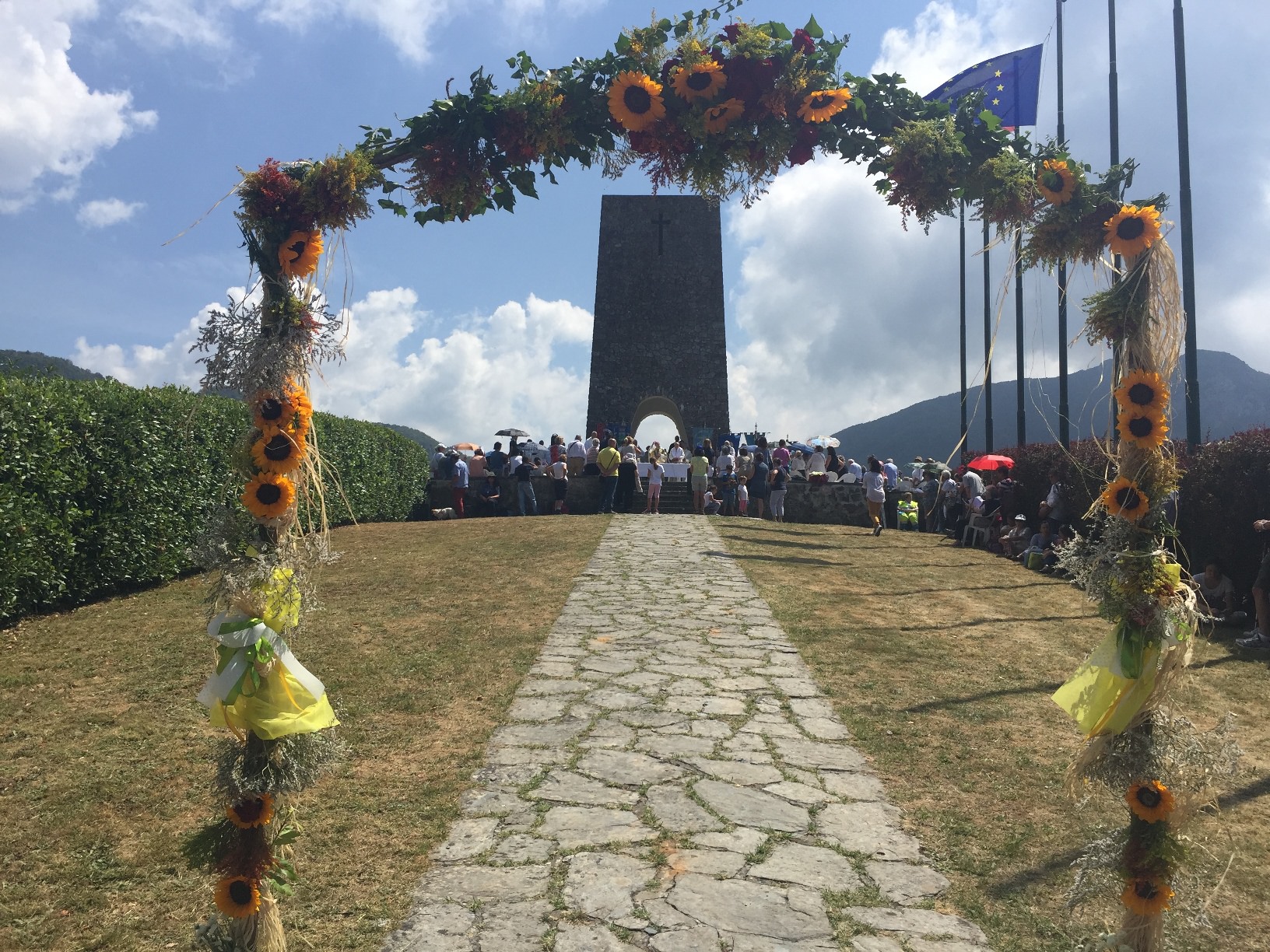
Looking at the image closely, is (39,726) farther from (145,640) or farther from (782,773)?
(782,773)

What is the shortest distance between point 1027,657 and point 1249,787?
2645 millimetres

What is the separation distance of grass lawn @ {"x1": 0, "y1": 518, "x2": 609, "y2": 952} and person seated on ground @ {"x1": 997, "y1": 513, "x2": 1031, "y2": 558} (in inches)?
329

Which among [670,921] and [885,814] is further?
[885,814]

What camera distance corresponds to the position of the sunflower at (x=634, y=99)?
381 centimetres

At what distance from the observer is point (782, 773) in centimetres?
485

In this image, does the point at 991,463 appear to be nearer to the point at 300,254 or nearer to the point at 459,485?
the point at 459,485

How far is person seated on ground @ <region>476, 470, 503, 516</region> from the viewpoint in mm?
19234

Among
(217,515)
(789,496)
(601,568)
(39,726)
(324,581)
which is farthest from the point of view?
(789,496)

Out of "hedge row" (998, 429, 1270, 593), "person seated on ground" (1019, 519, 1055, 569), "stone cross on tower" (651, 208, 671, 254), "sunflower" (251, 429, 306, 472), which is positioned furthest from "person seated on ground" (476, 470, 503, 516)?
"sunflower" (251, 429, 306, 472)

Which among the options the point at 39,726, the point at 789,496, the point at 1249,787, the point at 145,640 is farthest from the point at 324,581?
the point at 789,496

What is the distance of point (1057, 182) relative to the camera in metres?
3.79

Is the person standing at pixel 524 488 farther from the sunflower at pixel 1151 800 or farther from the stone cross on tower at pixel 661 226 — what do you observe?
the stone cross on tower at pixel 661 226

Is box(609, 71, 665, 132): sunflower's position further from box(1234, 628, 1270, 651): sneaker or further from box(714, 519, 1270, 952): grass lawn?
box(1234, 628, 1270, 651): sneaker

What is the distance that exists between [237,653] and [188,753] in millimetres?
2354
